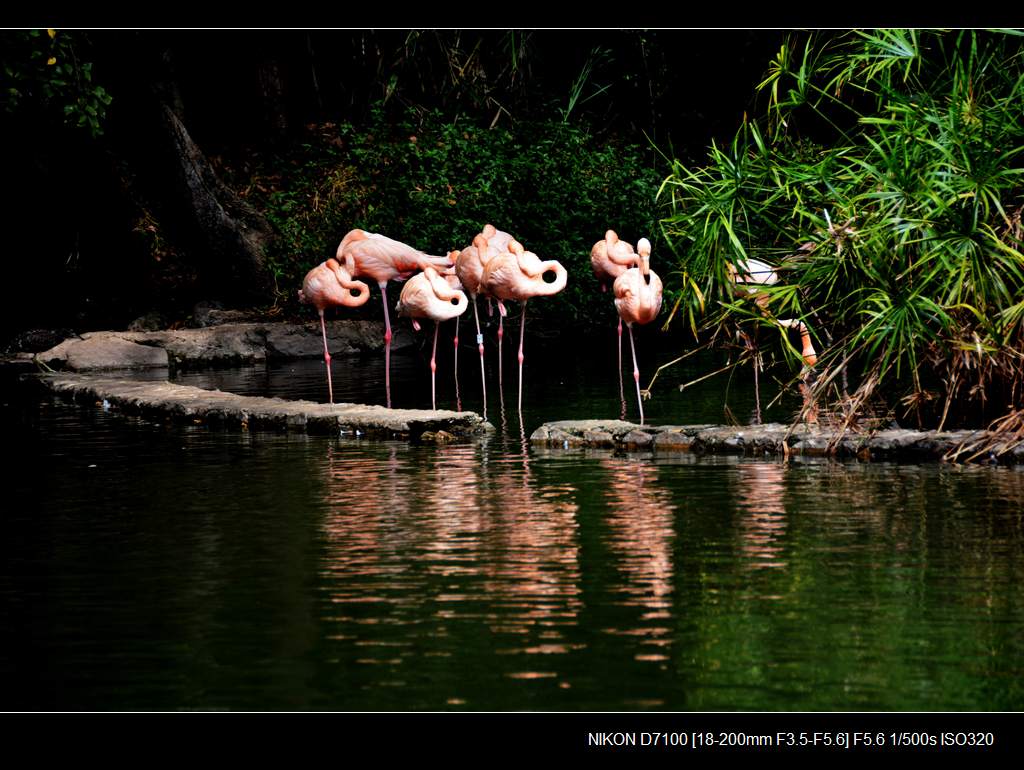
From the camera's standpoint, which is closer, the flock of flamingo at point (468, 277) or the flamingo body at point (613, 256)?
the flock of flamingo at point (468, 277)

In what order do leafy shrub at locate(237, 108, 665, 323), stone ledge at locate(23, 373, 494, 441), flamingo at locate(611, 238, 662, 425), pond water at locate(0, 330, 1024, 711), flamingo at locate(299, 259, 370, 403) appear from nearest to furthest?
pond water at locate(0, 330, 1024, 711), stone ledge at locate(23, 373, 494, 441), flamingo at locate(611, 238, 662, 425), flamingo at locate(299, 259, 370, 403), leafy shrub at locate(237, 108, 665, 323)

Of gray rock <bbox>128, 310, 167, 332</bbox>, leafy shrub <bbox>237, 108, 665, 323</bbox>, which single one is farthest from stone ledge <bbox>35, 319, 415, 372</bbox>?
gray rock <bbox>128, 310, 167, 332</bbox>

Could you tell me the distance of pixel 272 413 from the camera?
10.6m

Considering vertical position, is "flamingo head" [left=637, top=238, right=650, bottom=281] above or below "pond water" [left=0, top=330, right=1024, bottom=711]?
above

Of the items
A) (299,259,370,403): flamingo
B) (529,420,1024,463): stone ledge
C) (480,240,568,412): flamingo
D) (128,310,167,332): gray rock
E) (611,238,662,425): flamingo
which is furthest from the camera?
(128,310,167,332): gray rock

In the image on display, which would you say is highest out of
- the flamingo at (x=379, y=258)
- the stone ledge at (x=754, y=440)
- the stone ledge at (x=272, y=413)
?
the flamingo at (x=379, y=258)

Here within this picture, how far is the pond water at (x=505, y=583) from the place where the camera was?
4.20 metres

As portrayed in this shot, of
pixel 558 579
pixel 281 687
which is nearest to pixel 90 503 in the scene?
pixel 558 579

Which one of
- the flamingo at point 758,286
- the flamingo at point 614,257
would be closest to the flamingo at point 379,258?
the flamingo at point 614,257

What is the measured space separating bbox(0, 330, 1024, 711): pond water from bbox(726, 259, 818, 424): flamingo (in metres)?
1.03

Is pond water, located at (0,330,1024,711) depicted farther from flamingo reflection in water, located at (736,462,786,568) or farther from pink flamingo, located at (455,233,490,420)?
pink flamingo, located at (455,233,490,420)

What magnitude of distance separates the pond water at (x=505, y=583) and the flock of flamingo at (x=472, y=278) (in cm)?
229

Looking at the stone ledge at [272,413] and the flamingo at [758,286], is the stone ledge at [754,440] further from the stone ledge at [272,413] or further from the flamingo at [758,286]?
the stone ledge at [272,413]

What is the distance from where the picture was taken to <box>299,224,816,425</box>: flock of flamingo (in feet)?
36.2
